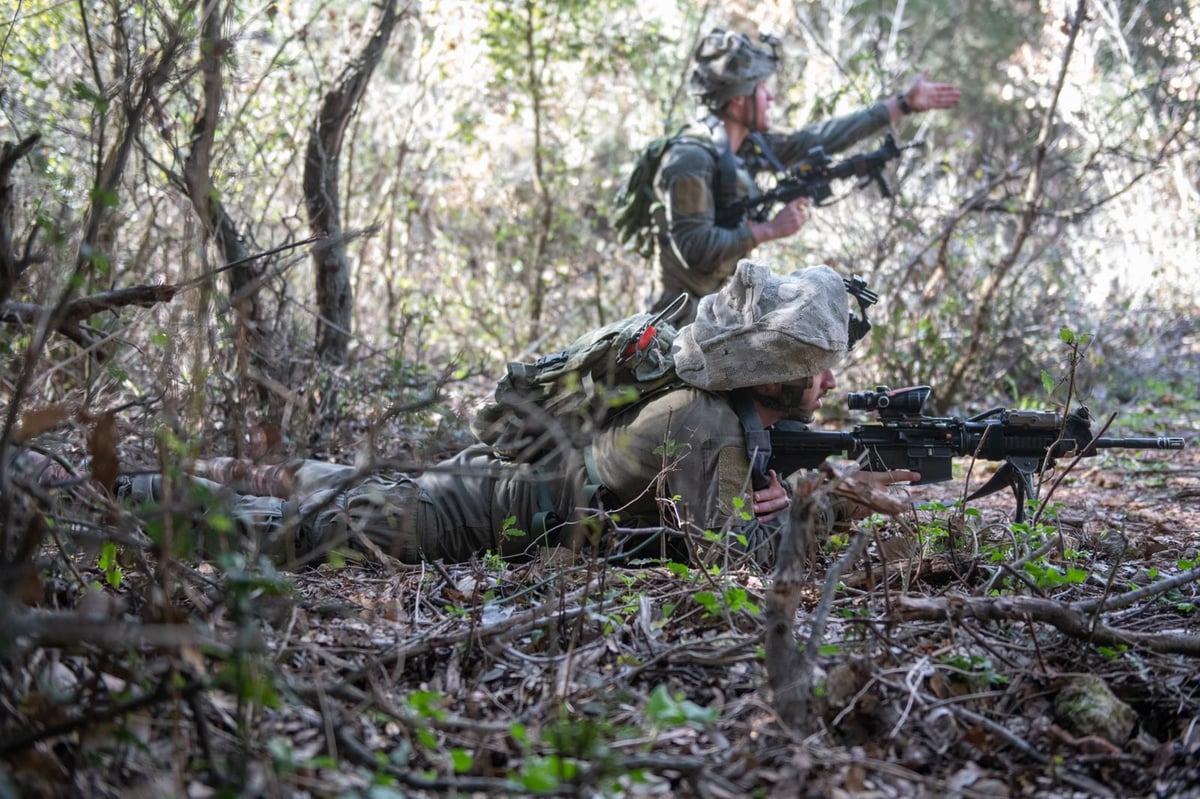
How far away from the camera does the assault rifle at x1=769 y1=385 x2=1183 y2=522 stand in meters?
3.61

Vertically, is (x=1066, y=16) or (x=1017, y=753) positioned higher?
(x=1066, y=16)

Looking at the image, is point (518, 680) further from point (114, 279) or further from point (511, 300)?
point (511, 300)

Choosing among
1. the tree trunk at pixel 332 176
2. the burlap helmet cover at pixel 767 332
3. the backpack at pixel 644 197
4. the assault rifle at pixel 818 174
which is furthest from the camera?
the assault rifle at pixel 818 174

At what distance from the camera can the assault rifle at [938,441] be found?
361cm

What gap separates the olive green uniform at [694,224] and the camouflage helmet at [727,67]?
0.17 metres

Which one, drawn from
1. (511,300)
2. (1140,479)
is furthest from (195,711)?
(511,300)

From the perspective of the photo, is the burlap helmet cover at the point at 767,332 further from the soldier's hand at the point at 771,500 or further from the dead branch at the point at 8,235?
the dead branch at the point at 8,235

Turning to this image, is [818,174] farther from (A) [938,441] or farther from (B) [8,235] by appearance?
(B) [8,235]

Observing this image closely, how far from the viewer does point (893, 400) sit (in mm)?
3684

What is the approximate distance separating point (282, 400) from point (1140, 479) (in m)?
4.48

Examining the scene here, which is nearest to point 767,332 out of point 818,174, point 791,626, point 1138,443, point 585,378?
point 585,378

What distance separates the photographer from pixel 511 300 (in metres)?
8.60

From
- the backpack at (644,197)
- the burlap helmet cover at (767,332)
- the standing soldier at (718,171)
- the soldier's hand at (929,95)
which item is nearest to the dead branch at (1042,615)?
the burlap helmet cover at (767,332)

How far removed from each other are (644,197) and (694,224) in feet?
1.56
